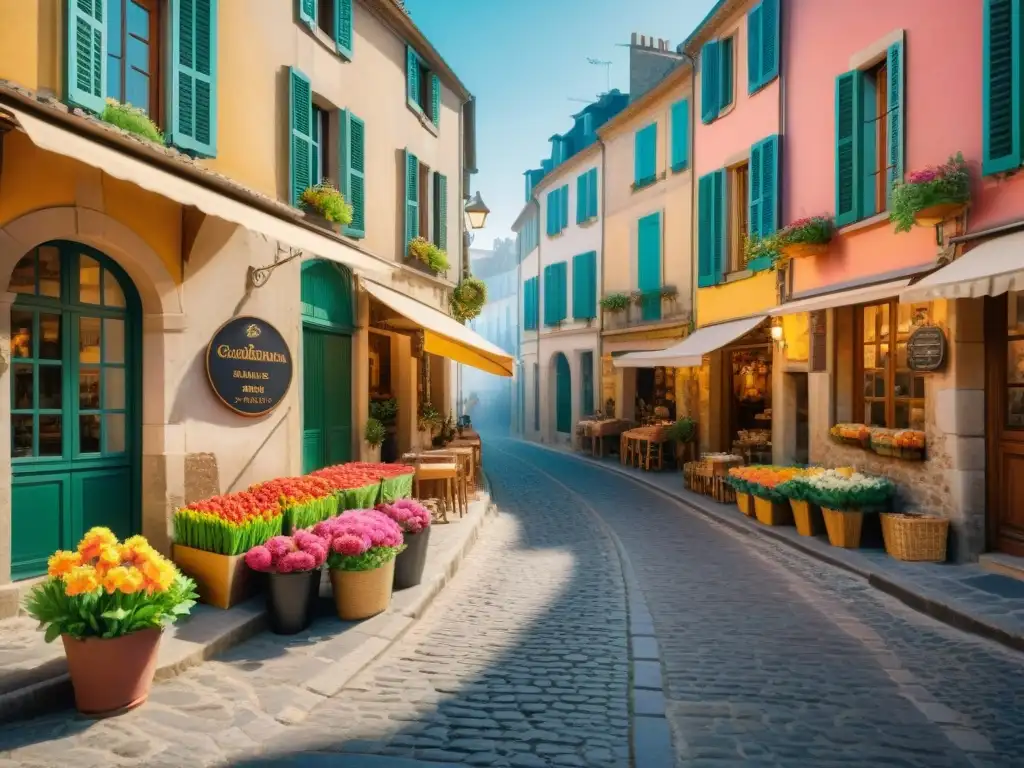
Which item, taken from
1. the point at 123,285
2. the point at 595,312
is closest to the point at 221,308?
the point at 123,285

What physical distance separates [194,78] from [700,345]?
9290 millimetres

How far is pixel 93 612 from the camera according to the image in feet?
12.3

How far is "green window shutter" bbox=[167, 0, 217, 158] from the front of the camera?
6.60 meters

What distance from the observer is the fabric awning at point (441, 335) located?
31.5 ft

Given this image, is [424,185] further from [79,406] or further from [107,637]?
[107,637]

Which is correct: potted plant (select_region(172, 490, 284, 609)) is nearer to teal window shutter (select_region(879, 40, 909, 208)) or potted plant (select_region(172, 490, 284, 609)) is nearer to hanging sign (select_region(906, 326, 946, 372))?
hanging sign (select_region(906, 326, 946, 372))

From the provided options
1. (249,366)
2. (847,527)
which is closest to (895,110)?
(847,527)

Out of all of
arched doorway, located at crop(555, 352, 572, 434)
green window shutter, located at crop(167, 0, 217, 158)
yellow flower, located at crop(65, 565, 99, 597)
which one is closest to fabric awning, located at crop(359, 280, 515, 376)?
green window shutter, located at crop(167, 0, 217, 158)

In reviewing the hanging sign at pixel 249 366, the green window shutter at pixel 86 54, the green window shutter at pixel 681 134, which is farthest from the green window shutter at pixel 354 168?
the green window shutter at pixel 681 134

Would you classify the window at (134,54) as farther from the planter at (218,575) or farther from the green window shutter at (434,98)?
the green window shutter at (434,98)

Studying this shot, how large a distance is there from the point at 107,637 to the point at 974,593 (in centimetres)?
672

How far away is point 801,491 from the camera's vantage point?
28.4 ft

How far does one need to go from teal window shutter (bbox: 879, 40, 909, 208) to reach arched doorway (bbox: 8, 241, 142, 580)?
845cm

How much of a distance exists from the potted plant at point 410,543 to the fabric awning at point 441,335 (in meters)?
3.49
